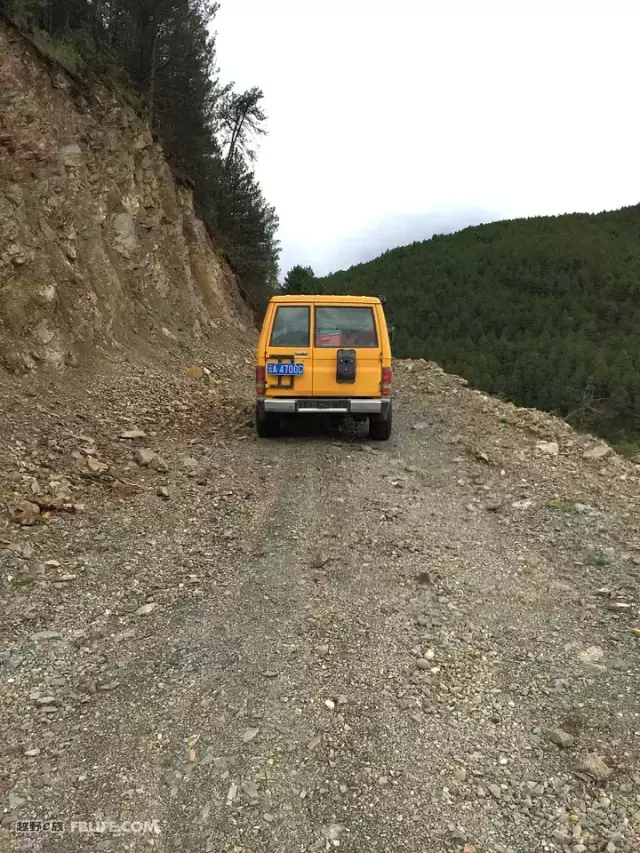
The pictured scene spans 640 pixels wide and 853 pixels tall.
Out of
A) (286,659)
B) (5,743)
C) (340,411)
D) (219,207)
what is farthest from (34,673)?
(219,207)

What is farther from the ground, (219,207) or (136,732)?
(219,207)

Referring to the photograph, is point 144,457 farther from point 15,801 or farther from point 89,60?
point 89,60

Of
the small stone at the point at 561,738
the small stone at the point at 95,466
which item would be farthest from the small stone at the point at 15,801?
the small stone at the point at 95,466

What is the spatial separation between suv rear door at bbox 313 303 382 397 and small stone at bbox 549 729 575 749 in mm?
5478

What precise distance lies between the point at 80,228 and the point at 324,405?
6489 mm

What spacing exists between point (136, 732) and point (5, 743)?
60cm

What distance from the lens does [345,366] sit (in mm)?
7801

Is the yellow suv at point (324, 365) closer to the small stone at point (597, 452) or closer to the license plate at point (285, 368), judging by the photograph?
the license plate at point (285, 368)

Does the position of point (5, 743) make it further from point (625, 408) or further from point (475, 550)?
point (625, 408)

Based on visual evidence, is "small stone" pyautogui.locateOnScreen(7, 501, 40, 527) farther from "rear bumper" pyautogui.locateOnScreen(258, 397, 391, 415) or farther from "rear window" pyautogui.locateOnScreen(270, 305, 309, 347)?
"rear window" pyautogui.locateOnScreen(270, 305, 309, 347)

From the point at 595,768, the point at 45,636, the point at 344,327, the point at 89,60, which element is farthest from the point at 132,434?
the point at 89,60

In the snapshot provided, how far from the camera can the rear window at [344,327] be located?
7945 millimetres


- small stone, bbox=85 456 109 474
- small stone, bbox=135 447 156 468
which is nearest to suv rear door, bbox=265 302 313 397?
small stone, bbox=135 447 156 468

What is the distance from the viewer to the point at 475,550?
4.96 meters
